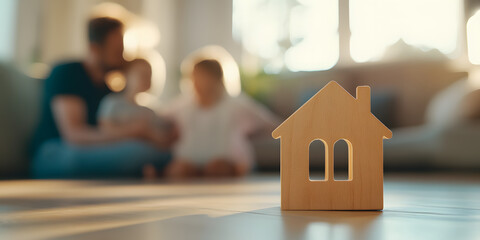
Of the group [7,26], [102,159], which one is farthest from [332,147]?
[7,26]

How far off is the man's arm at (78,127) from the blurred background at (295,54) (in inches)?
8.0

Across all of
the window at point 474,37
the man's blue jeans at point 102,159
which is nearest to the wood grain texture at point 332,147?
the man's blue jeans at point 102,159

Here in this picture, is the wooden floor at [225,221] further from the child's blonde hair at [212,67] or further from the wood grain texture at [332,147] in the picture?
the child's blonde hair at [212,67]

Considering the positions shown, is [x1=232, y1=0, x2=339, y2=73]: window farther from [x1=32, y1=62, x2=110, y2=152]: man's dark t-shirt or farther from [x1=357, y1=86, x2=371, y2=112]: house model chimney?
[x1=357, y1=86, x2=371, y2=112]: house model chimney

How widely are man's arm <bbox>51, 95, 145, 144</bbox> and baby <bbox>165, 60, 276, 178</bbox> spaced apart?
20 centimetres

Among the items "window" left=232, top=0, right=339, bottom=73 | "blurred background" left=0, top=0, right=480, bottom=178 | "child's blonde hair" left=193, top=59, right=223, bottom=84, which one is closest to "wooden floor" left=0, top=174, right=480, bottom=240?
"child's blonde hair" left=193, top=59, right=223, bottom=84

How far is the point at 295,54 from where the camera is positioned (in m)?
4.30

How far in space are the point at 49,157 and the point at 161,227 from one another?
5.30 feet

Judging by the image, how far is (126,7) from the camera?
3996 millimetres

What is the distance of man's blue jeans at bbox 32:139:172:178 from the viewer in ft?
6.22

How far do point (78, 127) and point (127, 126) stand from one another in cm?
24

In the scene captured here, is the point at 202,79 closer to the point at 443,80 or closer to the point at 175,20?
the point at 443,80

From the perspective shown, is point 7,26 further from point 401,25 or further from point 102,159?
point 401,25

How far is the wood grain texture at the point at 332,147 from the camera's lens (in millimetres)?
683
